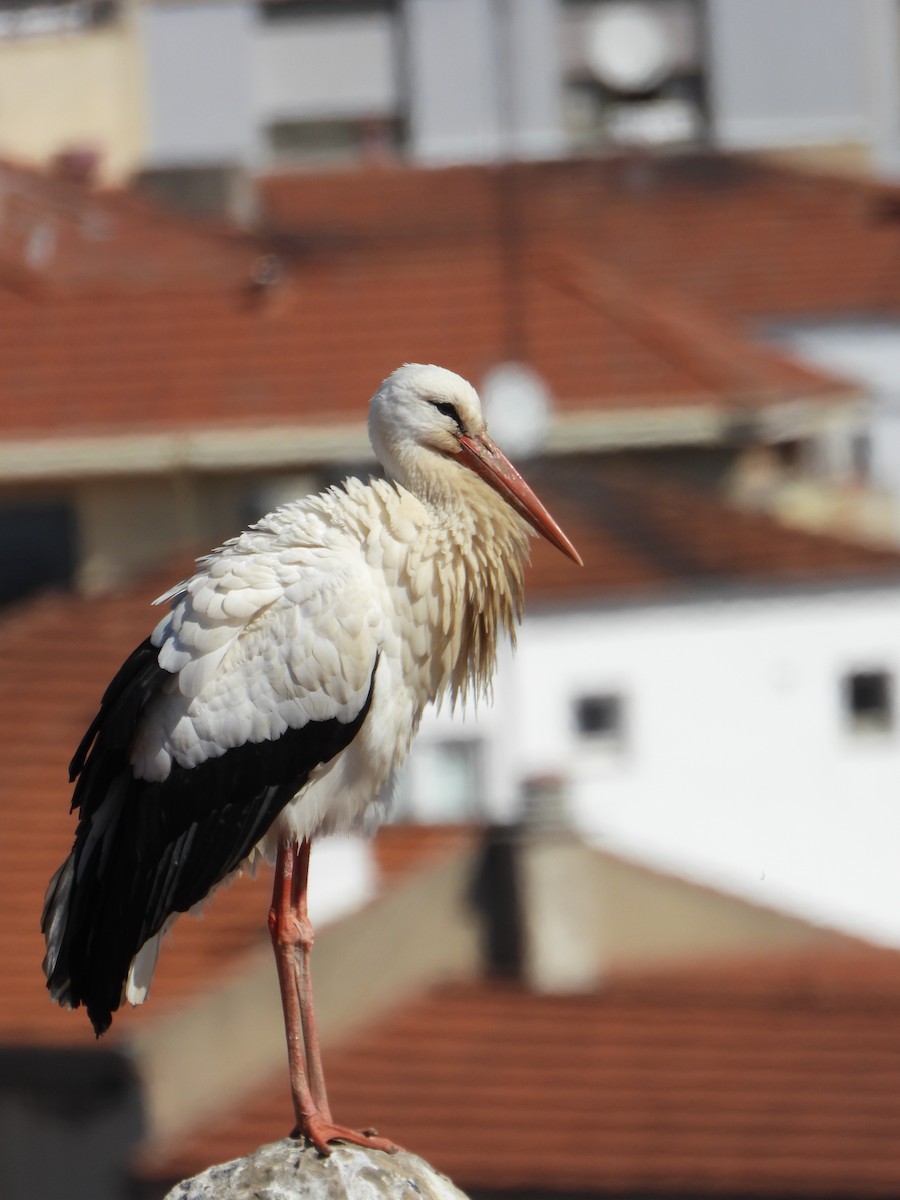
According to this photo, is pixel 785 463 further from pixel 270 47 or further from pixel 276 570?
pixel 276 570

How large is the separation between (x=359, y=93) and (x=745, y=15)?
5.30 metres

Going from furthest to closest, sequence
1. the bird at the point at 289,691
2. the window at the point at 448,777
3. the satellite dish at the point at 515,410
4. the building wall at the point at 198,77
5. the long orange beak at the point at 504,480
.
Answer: the building wall at the point at 198,77 < the satellite dish at the point at 515,410 < the window at the point at 448,777 < the long orange beak at the point at 504,480 < the bird at the point at 289,691

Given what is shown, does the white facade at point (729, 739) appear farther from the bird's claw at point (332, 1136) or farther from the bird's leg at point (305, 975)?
the bird's claw at point (332, 1136)

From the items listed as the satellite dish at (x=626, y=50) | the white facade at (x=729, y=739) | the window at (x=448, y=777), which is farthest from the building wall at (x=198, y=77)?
the window at (x=448, y=777)

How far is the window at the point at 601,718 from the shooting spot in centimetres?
2297

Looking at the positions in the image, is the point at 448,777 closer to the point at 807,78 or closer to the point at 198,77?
the point at 198,77

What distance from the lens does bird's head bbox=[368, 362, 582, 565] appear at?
253 inches

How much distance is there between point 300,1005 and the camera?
648 centimetres

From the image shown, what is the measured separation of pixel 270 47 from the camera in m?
37.8

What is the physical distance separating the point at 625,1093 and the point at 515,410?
9.18 meters

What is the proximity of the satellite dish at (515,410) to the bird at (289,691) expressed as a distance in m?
15.6

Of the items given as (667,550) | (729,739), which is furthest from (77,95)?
(729,739)

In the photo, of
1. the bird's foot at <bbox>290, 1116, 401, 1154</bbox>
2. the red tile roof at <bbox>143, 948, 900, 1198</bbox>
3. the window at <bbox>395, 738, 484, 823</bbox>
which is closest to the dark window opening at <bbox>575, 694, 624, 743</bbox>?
the window at <bbox>395, 738, 484, 823</bbox>

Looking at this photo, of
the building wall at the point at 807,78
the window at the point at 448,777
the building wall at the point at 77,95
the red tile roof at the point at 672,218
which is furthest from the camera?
the building wall at the point at 807,78
